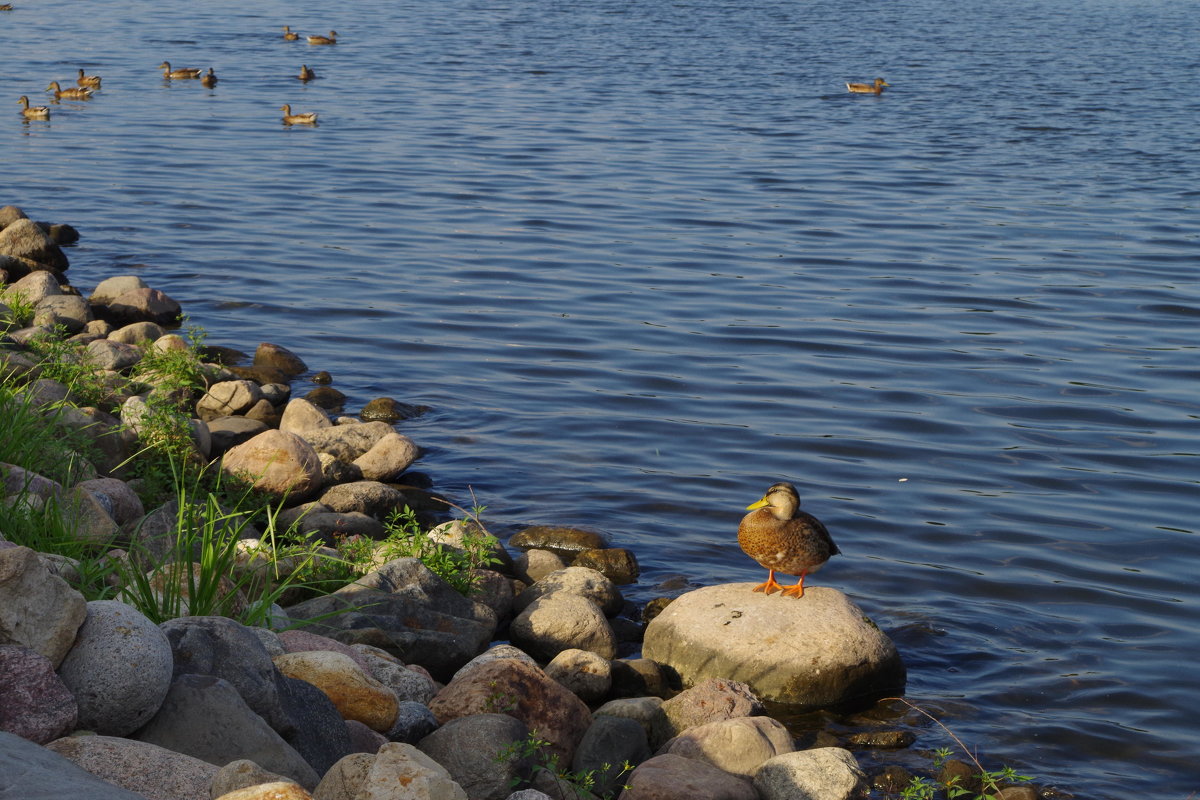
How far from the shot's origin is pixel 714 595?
25.7ft

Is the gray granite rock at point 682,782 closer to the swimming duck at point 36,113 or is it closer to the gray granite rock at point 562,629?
the gray granite rock at point 562,629

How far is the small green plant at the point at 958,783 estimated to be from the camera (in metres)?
6.20

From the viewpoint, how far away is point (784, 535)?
753 cm

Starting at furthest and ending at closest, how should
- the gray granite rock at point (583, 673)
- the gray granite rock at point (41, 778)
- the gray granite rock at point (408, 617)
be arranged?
the gray granite rock at point (583, 673) → the gray granite rock at point (408, 617) → the gray granite rock at point (41, 778)

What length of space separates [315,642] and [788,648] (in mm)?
2673

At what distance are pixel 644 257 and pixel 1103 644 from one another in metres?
9.62

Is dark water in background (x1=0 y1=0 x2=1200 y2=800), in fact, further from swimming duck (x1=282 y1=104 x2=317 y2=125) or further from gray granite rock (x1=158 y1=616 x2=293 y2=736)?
gray granite rock (x1=158 y1=616 x2=293 y2=736)

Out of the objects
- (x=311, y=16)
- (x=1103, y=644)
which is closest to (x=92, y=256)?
(x=1103, y=644)

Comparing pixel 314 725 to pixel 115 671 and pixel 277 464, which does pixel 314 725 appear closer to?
pixel 115 671

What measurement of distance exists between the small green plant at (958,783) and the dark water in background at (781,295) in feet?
0.92

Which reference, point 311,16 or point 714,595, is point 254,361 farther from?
point 311,16

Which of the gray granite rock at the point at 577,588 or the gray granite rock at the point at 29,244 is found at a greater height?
the gray granite rock at the point at 29,244

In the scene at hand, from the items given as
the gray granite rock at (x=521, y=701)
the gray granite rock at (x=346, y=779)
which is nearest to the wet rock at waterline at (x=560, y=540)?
the gray granite rock at (x=521, y=701)

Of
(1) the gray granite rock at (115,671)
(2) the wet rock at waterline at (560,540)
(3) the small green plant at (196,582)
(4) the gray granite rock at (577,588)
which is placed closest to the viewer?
(1) the gray granite rock at (115,671)
